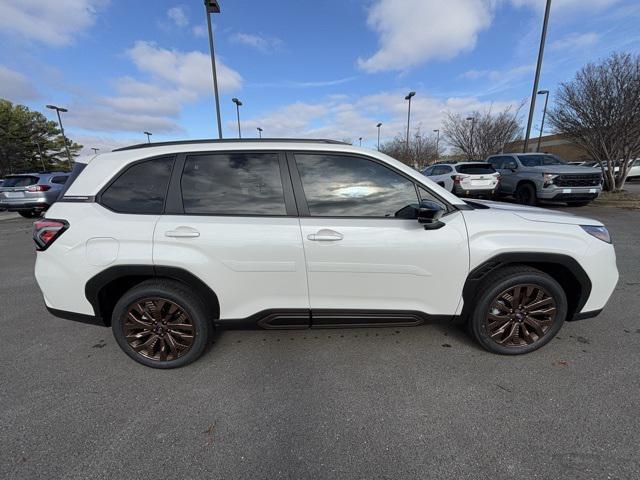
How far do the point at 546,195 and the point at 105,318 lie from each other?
1149cm

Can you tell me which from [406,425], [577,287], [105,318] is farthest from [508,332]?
[105,318]

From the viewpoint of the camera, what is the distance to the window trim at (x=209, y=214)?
2.33m

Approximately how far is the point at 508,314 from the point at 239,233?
7.43 feet

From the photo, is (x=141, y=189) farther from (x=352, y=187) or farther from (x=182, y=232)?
(x=352, y=187)

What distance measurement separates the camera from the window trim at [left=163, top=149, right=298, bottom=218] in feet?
7.64

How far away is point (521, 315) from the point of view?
2.54m

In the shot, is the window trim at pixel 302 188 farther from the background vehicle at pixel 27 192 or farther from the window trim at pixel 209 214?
the background vehicle at pixel 27 192

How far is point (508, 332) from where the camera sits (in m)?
2.60

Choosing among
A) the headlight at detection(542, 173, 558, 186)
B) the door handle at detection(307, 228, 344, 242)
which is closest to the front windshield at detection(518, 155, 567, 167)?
the headlight at detection(542, 173, 558, 186)

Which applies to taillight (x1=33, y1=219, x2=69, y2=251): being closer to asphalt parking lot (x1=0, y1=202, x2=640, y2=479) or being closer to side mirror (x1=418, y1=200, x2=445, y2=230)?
asphalt parking lot (x1=0, y1=202, x2=640, y2=479)

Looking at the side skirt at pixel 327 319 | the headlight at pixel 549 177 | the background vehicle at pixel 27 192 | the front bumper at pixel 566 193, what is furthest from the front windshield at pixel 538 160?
the background vehicle at pixel 27 192

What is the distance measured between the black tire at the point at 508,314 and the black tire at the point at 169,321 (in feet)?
7.21

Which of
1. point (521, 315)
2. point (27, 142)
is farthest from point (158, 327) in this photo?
point (27, 142)

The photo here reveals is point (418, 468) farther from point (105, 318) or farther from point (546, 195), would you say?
point (546, 195)
